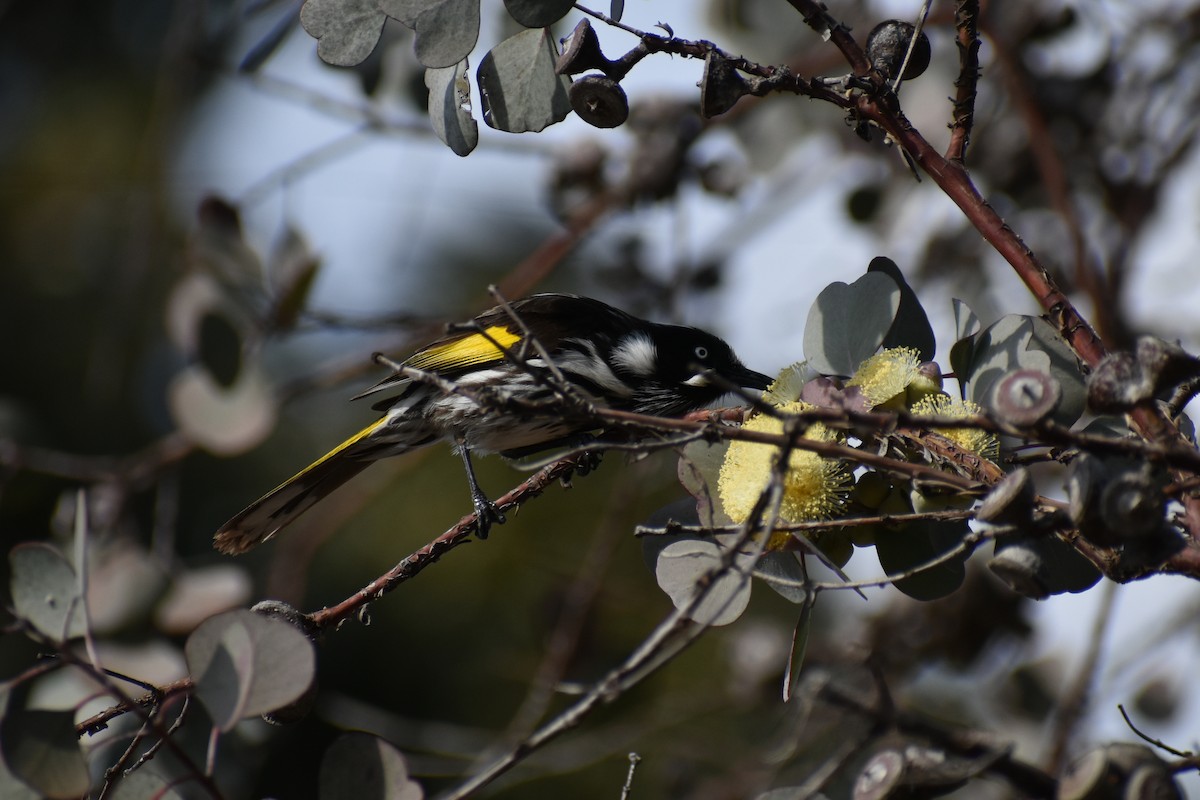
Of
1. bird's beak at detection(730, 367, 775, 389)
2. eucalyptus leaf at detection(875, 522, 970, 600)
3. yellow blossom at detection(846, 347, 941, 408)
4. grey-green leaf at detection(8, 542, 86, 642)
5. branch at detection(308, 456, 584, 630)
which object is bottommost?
grey-green leaf at detection(8, 542, 86, 642)

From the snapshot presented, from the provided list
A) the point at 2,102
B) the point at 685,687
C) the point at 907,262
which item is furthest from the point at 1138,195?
the point at 2,102

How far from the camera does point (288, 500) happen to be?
3119mm

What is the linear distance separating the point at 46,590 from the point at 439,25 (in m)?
1.04

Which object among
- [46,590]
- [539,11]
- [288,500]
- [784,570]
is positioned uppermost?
[539,11]

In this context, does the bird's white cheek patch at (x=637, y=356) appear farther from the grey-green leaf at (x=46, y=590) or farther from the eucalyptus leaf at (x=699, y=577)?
the grey-green leaf at (x=46, y=590)

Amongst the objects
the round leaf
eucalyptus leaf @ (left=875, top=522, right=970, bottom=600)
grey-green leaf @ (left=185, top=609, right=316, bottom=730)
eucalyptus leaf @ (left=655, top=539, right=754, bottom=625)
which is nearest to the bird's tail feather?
the round leaf

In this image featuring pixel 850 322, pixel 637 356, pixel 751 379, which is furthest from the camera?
pixel 637 356

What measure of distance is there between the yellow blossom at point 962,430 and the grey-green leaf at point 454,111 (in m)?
0.80

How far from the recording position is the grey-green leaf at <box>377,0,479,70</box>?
1530 millimetres

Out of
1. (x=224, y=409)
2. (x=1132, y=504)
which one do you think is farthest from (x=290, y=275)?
(x=1132, y=504)

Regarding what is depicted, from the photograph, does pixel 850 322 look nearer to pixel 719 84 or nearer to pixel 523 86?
pixel 719 84

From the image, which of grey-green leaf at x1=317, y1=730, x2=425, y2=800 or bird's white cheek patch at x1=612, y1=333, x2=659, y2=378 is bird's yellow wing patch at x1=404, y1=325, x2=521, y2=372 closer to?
bird's white cheek patch at x1=612, y1=333, x2=659, y2=378

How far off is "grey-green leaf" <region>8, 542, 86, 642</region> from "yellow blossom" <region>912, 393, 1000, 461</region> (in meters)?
1.27

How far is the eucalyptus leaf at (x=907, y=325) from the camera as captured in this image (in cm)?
153
